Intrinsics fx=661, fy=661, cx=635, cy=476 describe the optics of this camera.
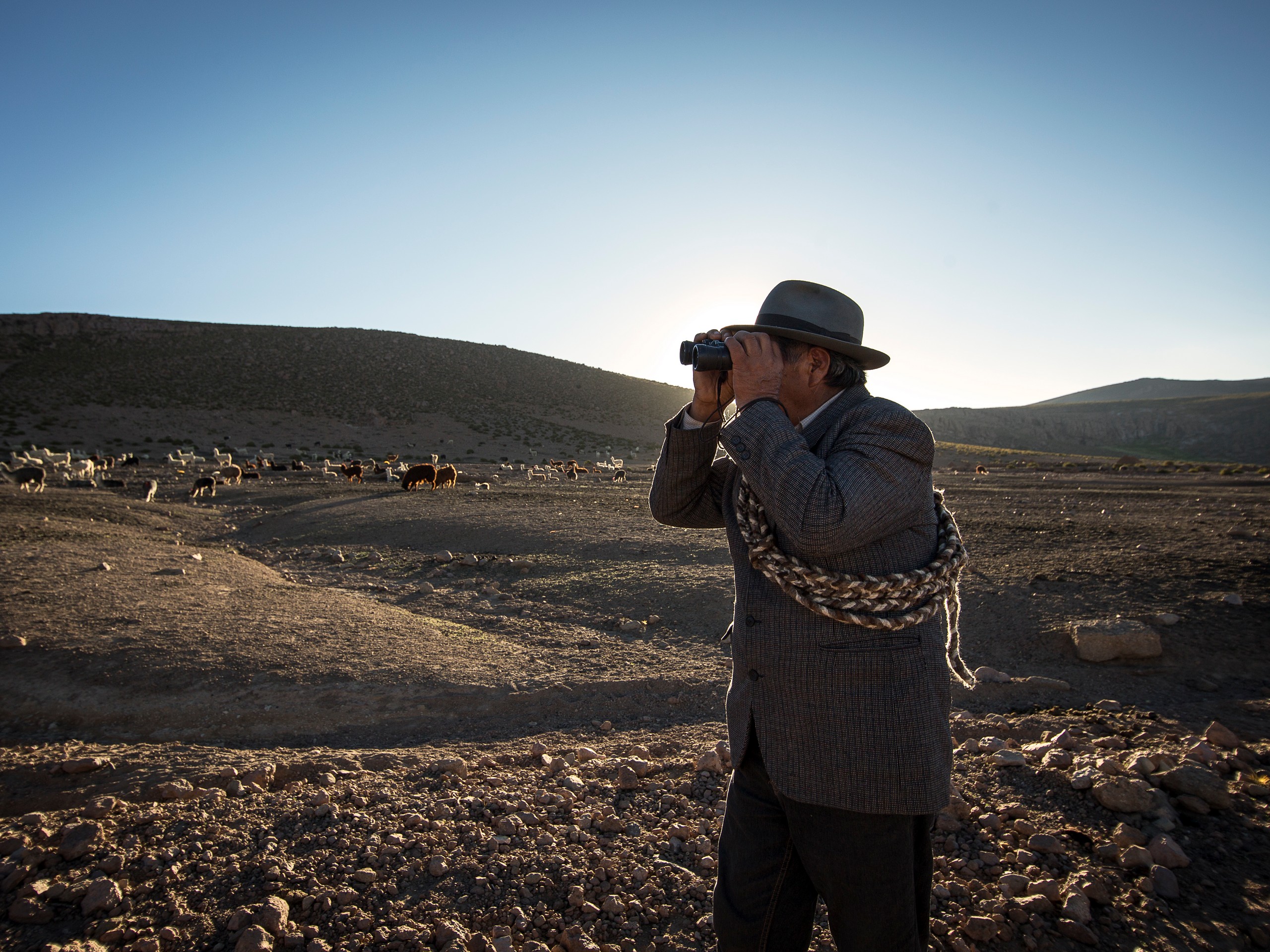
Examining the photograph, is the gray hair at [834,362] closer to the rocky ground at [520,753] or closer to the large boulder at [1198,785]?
the rocky ground at [520,753]

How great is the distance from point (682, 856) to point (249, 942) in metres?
1.74

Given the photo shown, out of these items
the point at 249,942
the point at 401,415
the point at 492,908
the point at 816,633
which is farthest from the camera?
the point at 401,415

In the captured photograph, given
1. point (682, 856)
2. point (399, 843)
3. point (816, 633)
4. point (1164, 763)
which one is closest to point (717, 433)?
point (816, 633)

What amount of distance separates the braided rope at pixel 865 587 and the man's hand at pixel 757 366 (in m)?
0.38

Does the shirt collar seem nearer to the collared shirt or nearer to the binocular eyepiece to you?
the collared shirt

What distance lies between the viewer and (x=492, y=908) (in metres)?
2.64

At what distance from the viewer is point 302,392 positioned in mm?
55781

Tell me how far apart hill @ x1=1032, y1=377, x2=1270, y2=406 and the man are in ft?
499

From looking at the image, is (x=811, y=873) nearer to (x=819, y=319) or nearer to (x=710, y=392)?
(x=710, y=392)

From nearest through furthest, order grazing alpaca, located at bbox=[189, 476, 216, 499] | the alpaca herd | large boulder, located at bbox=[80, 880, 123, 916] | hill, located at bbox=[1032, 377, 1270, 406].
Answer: large boulder, located at bbox=[80, 880, 123, 916] < grazing alpaca, located at bbox=[189, 476, 216, 499] < the alpaca herd < hill, located at bbox=[1032, 377, 1270, 406]

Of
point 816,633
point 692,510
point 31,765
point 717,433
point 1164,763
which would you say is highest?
point 717,433

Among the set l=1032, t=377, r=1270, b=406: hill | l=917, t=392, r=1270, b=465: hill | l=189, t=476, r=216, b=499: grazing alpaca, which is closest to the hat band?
l=189, t=476, r=216, b=499: grazing alpaca

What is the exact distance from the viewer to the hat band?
193 centimetres

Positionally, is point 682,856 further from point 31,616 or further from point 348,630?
point 31,616
